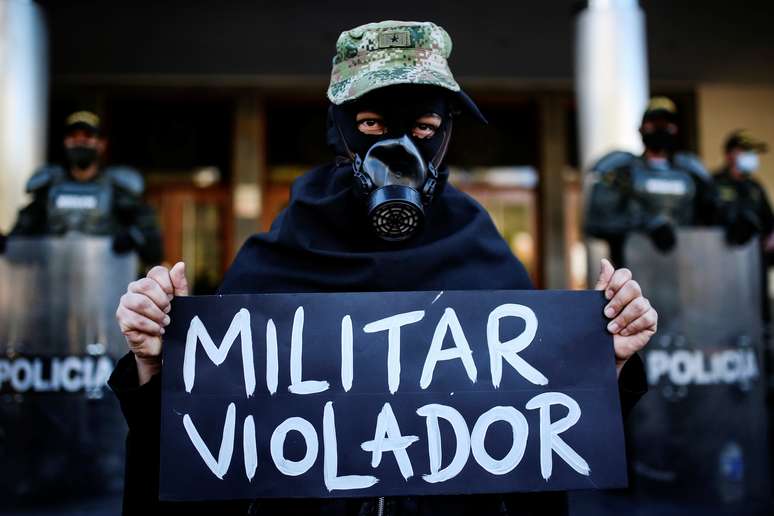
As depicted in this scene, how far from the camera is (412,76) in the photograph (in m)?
1.49

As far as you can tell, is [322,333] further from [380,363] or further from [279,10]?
[279,10]

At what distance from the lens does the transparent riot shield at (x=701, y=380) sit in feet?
13.3

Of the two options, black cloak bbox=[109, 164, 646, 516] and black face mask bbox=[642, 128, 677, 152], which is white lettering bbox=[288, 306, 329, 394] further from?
black face mask bbox=[642, 128, 677, 152]

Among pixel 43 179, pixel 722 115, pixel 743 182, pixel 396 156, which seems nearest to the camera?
pixel 396 156

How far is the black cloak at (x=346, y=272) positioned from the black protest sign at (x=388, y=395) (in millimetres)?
104

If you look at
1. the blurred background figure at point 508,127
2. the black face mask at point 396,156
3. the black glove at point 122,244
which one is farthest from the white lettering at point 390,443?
the black glove at point 122,244

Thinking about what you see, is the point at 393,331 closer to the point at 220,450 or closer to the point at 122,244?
the point at 220,450

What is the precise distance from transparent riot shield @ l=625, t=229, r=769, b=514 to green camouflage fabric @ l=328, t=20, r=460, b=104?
2925mm

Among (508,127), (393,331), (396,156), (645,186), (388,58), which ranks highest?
(508,127)

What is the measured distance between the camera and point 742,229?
164 inches

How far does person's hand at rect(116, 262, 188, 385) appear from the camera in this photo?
4.32ft

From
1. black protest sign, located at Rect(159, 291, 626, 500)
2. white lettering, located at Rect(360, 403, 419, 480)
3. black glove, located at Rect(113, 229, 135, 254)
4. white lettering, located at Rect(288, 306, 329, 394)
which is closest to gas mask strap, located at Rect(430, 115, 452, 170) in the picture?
black protest sign, located at Rect(159, 291, 626, 500)

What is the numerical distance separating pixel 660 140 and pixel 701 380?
1.53m

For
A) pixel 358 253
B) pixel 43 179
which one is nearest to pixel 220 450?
pixel 358 253
